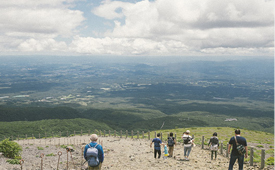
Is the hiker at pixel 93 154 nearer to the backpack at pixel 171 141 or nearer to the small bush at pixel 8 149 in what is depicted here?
the backpack at pixel 171 141

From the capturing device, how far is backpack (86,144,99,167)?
935 centimetres

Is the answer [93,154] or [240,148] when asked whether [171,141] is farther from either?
[93,154]

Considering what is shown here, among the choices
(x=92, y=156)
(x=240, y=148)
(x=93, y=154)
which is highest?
(x=93, y=154)

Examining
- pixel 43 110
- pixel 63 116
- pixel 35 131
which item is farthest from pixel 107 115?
pixel 35 131

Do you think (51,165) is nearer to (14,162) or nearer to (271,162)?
(14,162)

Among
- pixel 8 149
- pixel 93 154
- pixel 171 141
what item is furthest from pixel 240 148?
pixel 8 149

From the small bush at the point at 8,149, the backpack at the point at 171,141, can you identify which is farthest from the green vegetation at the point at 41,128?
the backpack at the point at 171,141

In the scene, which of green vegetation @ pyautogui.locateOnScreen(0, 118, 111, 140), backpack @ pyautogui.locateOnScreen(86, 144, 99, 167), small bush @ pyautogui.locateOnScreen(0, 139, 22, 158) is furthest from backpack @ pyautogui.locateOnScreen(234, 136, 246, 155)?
green vegetation @ pyautogui.locateOnScreen(0, 118, 111, 140)

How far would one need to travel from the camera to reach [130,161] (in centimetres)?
1748

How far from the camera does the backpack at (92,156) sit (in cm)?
935

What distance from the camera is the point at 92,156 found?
9445mm

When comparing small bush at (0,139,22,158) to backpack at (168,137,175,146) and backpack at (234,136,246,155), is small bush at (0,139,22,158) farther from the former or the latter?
backpack at (234,136,246,155)

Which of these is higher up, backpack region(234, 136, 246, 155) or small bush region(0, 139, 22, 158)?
backpack region(234, 136, 246, 155)

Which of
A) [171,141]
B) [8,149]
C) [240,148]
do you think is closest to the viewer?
[240,148]
